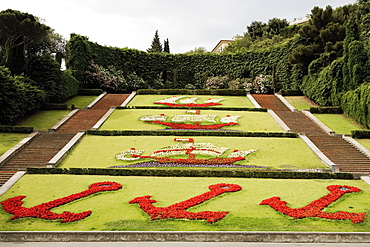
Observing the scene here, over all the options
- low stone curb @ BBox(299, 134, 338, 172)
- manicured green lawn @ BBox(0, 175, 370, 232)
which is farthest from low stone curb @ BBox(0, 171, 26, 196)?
low stone curb @ BBox(299, 134, 338, 172)

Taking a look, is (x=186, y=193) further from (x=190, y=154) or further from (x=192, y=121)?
(x=192, y=121)

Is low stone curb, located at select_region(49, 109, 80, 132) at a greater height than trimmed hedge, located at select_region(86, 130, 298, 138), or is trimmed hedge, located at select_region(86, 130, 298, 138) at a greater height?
low stone curb, located at select_region(49, 109, 80, 132)

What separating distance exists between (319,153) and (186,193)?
11.2 meters

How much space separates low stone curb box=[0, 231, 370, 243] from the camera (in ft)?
41.2

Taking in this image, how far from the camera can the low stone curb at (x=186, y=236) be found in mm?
12547

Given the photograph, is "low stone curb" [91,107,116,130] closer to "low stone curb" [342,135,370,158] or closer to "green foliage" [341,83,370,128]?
"low stone curb" [342,135,370,158]

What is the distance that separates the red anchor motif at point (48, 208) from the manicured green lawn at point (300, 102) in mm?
28123

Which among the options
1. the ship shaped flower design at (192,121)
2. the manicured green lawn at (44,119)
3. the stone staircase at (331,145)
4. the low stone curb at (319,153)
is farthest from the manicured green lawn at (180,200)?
the manicured green lawn at (44,119)

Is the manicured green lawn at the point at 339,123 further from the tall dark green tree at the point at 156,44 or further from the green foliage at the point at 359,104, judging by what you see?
the tall dark green tree at the point at 156,44

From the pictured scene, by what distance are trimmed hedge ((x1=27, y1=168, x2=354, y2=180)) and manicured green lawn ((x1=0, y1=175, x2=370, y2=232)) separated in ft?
1.94

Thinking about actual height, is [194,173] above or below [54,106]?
below

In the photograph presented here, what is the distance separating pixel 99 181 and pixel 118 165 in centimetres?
372

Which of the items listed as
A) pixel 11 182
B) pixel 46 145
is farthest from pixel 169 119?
pixel 11 182

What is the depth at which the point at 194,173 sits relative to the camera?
2025 cm
